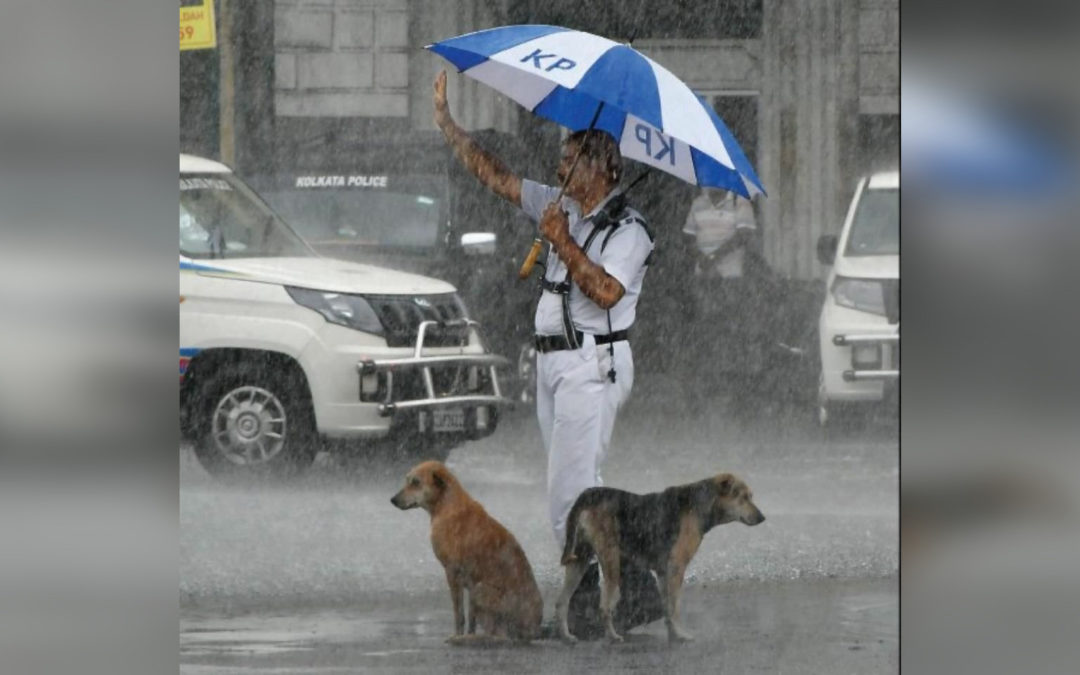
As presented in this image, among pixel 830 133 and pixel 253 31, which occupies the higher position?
pixel 253 31

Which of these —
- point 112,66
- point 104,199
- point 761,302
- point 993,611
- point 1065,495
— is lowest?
point 993,611

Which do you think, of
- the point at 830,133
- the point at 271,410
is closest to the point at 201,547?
the point at 271,410

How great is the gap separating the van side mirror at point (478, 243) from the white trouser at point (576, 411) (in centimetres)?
48

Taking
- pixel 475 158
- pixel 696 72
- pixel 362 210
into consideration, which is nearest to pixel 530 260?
pixel 475 158

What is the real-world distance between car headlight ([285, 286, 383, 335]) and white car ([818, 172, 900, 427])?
1.83 meters

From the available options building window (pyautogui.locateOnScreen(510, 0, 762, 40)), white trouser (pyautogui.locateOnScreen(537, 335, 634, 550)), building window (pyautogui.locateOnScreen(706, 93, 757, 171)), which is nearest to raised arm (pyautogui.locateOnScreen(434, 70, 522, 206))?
building window (pyautogui.locateOnScreen(510, 0, 762, 40))

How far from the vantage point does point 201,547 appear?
6.61 metres

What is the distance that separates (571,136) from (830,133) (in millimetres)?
1052

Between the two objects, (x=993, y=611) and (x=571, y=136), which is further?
(x=993, y=611)

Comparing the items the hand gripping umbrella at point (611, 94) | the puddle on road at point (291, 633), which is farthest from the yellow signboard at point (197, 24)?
the puddle on road at point (291, 633)

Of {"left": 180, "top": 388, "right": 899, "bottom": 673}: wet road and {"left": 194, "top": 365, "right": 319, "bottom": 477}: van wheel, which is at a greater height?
{"left": 194, "top": 365, "right": 319, "bottom": 477}: van wheel

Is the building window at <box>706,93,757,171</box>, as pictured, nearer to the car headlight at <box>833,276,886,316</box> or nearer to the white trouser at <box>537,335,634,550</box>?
the car headlight at <box>833,276,886,316</box>

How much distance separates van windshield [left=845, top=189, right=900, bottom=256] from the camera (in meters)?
6.53

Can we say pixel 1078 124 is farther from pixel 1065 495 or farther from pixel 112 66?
pixel 112 66
